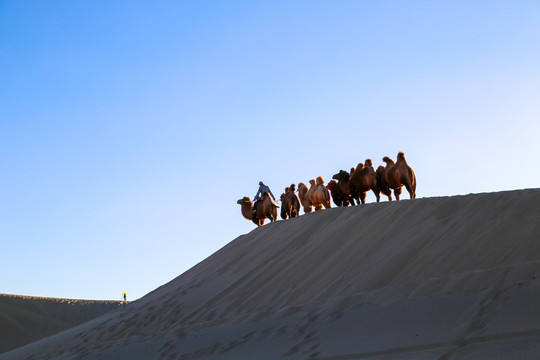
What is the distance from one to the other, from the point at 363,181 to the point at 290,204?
10.9 feet

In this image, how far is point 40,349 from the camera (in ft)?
53.9

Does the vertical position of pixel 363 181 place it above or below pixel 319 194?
below

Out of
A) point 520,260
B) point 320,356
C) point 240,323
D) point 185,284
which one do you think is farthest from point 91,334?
point 520,260

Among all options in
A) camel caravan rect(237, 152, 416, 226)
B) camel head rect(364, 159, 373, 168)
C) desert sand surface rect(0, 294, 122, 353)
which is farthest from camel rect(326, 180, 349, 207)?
desert sand surface rect(0, 294, 122, 353)

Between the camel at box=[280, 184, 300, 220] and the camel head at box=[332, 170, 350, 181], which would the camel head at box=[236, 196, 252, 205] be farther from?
the camel head at box=[332, 170, 350, 181]

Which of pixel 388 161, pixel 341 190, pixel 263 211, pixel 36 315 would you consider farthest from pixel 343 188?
pixel 36 315

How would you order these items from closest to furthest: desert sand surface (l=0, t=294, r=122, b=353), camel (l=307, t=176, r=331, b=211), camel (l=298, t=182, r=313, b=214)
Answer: camel (l=307, t=176, r=331, b=211) → camel (l=298, t=182, r=313, b=214) → desert sand surface (l=0, t=294, r=122, b=353)

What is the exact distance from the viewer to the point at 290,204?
72.2 feet

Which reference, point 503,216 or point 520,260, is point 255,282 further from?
point 520,260

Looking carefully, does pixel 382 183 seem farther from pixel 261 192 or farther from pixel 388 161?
pixel 261 192

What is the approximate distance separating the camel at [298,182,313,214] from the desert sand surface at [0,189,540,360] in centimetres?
355

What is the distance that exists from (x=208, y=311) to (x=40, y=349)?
4540 mm

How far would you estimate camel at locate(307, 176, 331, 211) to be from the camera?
20984 millimetres

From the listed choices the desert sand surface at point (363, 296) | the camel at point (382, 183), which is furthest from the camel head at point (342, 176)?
the desert sand surface at point (363, 296)
